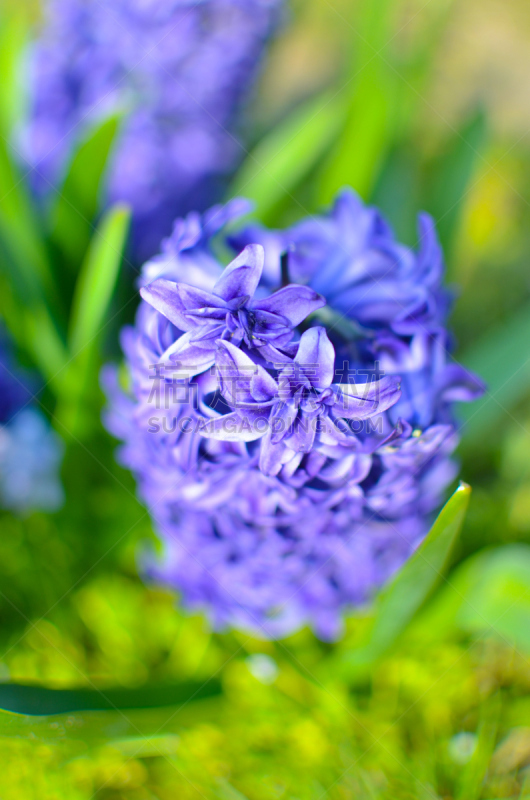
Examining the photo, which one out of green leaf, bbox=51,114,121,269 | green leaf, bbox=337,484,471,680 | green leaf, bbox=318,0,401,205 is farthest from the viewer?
green leaf, bbox=318,0,401,205

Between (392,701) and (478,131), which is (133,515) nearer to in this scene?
(392,701)

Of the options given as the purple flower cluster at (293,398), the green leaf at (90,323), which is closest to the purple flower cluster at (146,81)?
the green leaf at (90,323)

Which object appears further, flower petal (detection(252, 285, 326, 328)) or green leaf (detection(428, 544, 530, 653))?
green leaf (detection(428, 544, 530, 653))

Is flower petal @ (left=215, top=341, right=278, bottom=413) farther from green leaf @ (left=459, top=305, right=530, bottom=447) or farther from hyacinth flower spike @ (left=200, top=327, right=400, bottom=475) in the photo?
green leaf @ (left=459, top=305, right=530, bottom=447)

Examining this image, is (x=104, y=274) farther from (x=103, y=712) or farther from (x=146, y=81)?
(x=146, y=81)

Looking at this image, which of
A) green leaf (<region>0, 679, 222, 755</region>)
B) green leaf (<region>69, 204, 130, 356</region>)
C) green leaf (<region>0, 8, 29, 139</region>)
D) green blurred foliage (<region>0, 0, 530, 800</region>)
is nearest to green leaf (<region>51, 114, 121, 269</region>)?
green blurred foliage (<region>0, 0, 530, 800</region>)

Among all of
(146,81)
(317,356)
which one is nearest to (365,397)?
(317,356)

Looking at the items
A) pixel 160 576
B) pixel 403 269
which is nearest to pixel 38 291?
pixel 160 576
